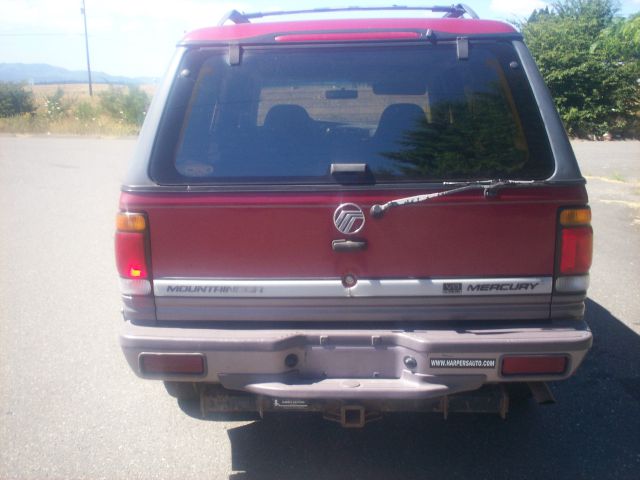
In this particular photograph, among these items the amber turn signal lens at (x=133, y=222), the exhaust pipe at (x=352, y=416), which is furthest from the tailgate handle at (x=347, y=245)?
the amber turn signal lens at (x=133, y=222)

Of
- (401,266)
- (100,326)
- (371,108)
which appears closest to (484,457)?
(401,266)

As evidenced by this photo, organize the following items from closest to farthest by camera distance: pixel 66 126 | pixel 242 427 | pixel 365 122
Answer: pixel 365 122
pixel 242 427
pixel 66 126

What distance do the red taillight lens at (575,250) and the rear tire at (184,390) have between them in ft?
6.11

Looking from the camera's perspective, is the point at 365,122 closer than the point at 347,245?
No

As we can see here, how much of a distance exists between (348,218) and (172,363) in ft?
3.29

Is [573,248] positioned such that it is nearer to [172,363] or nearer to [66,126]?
[172,363]

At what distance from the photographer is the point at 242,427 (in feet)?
12.7

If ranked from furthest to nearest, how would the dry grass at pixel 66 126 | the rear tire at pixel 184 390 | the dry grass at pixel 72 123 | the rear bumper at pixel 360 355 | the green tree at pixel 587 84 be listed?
1. the dry grass at pixel 72 123
2. the dry grass at pixel 66 126
3. the green tree at pixel 587 84
4. the rear tire at pixel 184 390
5. the rear bumper at pixel 360 355

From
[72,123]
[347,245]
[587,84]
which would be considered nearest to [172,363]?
[347,245]

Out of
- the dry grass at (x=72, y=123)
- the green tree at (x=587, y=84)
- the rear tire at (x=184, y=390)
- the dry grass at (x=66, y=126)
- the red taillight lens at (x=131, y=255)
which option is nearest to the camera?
the red taillight lens at (x=131, y=255)

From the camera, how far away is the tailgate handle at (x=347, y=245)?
2.92 metres

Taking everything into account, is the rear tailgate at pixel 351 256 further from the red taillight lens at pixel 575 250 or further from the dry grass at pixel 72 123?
the dry grass at pixel 72 123

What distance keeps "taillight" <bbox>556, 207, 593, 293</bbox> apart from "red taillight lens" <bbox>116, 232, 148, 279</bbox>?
1.85 meters

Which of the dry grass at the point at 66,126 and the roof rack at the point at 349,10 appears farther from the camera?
the dry grass at the point at 66,126
